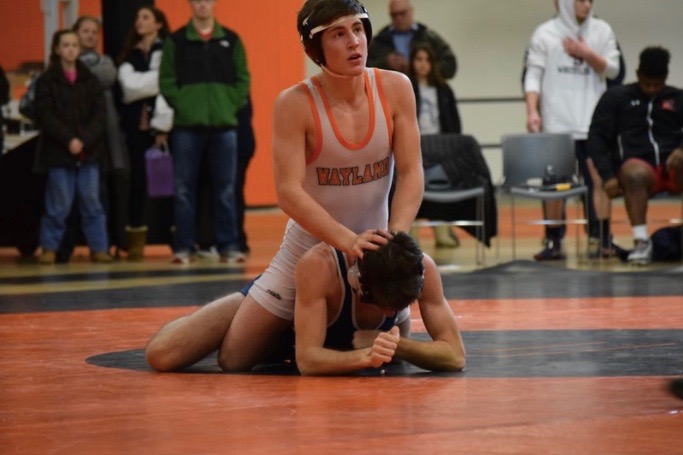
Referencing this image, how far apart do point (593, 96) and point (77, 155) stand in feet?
11.9

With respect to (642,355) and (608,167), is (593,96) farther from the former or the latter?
(642,355)

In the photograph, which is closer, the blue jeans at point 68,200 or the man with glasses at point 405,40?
the blue jeans at point 68,200

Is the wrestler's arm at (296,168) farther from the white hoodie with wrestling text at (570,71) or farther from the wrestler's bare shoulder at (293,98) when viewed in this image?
the white hoodie with wrestling text at (570,71)

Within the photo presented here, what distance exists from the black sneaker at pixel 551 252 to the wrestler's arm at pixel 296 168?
539 centimetres

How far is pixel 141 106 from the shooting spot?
10.0 meters

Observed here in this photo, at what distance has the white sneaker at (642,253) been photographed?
8.71 m

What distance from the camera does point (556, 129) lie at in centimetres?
981

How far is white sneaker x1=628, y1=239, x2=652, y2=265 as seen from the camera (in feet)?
28.6

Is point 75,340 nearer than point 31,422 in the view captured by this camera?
No

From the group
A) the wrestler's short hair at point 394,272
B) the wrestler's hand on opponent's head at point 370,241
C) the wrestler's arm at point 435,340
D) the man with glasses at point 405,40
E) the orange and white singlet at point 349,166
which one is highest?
the man with glasses at point 405,40

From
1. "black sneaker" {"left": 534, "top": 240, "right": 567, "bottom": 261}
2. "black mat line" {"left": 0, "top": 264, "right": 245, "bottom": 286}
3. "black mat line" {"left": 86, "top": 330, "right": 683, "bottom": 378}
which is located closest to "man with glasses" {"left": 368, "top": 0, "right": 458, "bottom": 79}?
"black sneaker" {"left": 534, "top": 240, "right": 567, "bottom": 261}

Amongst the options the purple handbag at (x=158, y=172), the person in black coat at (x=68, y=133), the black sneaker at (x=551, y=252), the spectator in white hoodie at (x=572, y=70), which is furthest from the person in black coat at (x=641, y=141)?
the person in black coat at (x=68, y=133)

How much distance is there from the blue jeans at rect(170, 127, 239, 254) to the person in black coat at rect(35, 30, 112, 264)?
579mm

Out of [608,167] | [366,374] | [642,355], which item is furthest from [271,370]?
[608,167]
